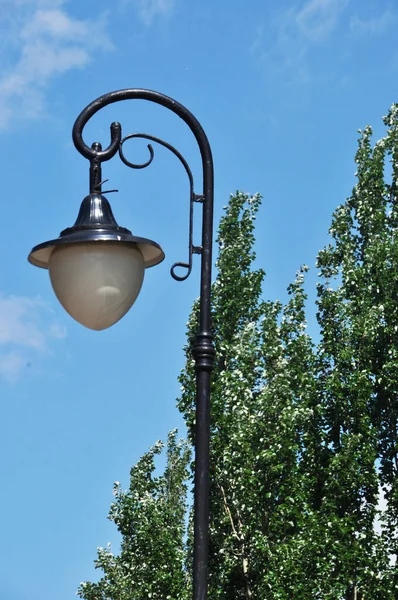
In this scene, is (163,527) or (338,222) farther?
(338,222)

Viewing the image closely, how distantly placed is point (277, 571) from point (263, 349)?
4225 mm

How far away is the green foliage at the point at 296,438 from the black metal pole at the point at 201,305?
1224 centimetres

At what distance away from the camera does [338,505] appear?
733 inches

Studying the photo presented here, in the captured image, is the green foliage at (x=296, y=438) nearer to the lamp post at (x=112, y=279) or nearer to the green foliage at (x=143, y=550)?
the green foliage at (x=143, y=550)

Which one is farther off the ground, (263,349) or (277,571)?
(263,349)

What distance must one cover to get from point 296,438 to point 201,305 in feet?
47.2

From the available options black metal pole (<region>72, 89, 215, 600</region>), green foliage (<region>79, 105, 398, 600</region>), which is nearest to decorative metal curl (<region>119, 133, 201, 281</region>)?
black metal pole (<region>72, 89, 215, 600</region>)

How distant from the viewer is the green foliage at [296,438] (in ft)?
59.2

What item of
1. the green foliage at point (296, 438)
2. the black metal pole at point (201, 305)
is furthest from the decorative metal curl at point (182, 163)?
the green foliage at point (296, 438)

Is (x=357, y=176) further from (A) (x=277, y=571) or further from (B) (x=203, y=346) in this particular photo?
(B) (x=203, y=346)

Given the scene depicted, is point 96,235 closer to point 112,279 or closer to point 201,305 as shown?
point 112,279

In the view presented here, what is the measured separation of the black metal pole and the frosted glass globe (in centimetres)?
42

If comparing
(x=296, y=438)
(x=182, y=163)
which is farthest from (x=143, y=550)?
(x=182, y=163)

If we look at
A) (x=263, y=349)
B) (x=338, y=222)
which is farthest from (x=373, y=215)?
(x=263, y=349)
